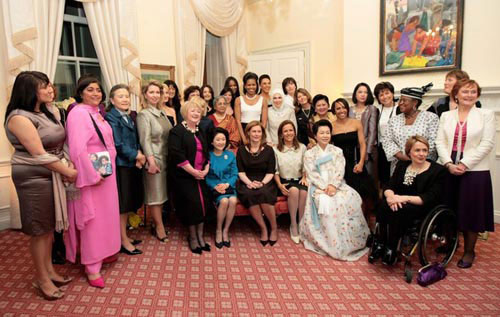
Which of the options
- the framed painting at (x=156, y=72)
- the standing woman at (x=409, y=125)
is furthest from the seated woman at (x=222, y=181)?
the framed painting at (x=156, y=72)

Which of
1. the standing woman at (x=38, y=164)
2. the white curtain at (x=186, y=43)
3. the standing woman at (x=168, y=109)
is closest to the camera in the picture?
the standing woman at (x=38, y=164)

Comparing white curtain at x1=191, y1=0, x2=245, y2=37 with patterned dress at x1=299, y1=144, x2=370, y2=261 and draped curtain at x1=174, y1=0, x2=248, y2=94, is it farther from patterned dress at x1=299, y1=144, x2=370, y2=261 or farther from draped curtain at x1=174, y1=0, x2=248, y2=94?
patterned dress at x1=299, y1=144, x2=370, y2=261

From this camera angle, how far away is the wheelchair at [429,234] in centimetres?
267

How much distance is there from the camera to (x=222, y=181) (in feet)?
12.1

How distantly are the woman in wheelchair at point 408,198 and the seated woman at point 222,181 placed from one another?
1.46 meters

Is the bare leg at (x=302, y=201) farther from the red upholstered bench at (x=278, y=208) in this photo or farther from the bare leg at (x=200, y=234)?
the bare leg at (x=200, y=234)

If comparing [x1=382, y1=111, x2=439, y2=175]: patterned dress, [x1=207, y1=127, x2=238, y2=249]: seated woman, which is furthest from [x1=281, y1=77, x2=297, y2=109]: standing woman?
[x1=382, y1=111, x2=439, y2=175]: patterned dress

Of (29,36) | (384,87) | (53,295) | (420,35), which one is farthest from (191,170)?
(420,35)

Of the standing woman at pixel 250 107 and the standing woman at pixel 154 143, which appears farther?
the standing woman at pixel 250 107

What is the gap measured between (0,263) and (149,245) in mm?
1327

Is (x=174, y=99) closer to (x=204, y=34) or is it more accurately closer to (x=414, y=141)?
(x=204, y=34)

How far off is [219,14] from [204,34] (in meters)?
0.50

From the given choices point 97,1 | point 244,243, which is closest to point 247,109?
point 244,243

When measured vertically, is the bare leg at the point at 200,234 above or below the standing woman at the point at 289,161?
below
